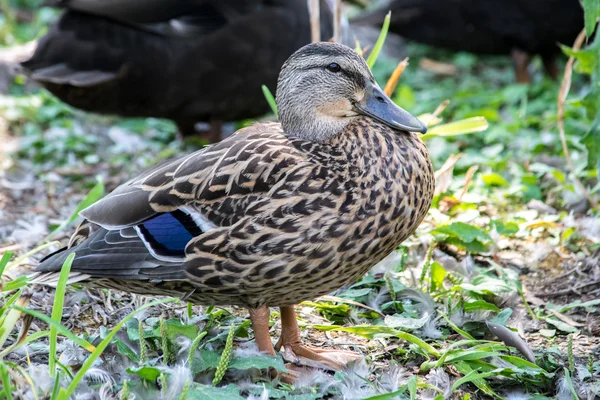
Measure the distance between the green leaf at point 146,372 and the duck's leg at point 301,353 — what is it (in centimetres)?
51

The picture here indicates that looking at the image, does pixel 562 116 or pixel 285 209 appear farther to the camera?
pixel 562 116

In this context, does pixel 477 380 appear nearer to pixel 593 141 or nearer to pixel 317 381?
pixel 317 381

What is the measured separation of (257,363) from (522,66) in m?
4.69

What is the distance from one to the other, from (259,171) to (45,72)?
8.88ft

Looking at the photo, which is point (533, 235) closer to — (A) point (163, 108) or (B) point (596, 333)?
(B) point (596, 333)

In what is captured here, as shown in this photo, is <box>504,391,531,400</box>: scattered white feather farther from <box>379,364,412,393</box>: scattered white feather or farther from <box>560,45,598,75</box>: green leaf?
<box>560,45,598,75</box>: green leaf

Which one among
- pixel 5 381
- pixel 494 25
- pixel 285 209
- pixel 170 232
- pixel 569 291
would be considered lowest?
pixel 494 25

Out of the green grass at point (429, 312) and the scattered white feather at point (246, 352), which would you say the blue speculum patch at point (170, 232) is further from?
the scattered white feather at point (246, 352)

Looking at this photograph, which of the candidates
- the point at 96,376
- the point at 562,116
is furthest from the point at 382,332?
the point at 562,116

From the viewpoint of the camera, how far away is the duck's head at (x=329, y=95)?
272 centimetres

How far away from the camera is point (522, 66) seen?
6492mm

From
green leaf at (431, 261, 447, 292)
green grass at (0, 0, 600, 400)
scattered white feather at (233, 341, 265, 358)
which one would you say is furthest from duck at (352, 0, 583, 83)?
scattered white feather at (233, 341, 265, 358)

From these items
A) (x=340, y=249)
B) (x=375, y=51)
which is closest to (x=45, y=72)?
(x=375, y=51)

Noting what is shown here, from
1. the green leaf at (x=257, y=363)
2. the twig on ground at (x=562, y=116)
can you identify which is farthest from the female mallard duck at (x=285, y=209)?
the twig on ground at (x=562, y=116)
